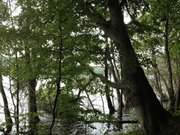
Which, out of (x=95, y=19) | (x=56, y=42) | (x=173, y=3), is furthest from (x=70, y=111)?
(x=173, y=3)

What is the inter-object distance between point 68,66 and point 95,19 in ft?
9.22

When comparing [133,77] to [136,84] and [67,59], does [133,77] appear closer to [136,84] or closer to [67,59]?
[136,84]

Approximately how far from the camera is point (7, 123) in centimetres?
777

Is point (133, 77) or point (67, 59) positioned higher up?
point (67, 59)

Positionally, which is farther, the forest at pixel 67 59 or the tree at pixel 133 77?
the tree at pixel 133 77

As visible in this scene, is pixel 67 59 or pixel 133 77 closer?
pixel 67 59

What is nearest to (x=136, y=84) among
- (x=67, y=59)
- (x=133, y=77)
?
(x=133, y=77)

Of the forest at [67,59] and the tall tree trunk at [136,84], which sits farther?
the tall tree trunk at [136,84]

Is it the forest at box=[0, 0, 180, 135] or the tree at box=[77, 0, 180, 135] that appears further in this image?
the tree at box=[77, 0, 180, 135]

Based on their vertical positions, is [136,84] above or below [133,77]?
below

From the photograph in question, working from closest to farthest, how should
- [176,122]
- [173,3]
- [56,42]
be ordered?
1. [56,42]
2. [176,122]
3. [173,3]

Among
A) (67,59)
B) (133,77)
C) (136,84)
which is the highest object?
(67,59)

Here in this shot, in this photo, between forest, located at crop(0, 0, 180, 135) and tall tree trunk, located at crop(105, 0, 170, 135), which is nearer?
forest, located at crop(0, 0, 180, 135)

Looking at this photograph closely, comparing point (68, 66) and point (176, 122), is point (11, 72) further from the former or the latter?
point (176, 122)
